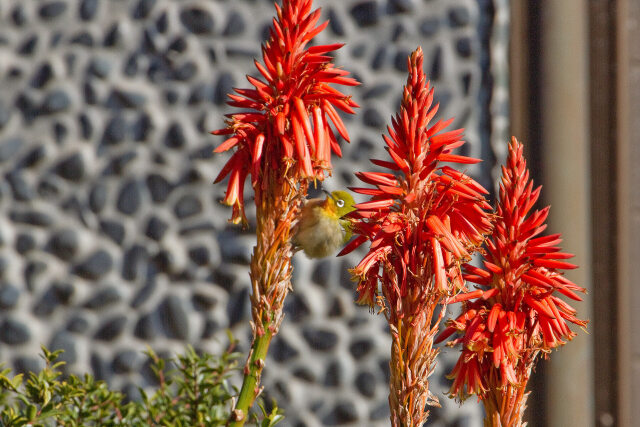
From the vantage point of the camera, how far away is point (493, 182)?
1908 millimetres

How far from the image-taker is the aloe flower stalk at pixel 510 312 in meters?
0.57

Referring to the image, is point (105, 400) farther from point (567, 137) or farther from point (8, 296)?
point (567, 137)

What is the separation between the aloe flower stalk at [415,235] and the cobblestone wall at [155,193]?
4.18 feet

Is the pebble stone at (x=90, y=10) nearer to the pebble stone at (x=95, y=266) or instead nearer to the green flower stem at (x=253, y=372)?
the pebble stone at (x=95, y=266)

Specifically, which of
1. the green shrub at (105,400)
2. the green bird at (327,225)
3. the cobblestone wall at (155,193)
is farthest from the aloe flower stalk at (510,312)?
the cobblestone wall at (155,193)

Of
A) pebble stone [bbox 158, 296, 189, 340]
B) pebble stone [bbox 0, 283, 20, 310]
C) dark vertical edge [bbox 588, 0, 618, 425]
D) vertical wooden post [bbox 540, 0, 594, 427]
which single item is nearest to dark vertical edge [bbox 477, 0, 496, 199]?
vertical wooden post [bbox 540, 0, 594, 427]

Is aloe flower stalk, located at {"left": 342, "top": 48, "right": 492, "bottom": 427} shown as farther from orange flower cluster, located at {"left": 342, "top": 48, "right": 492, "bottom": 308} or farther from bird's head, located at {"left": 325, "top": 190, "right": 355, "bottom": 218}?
bird's head, located at {"left": 325, "top": 190, "right": 355, "bottom": 218}

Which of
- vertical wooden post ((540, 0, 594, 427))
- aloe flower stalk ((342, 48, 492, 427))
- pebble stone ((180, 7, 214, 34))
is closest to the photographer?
aloe flower stalk ((342, 48, 492, 427))

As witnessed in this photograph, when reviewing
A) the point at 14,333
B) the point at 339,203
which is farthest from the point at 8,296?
the point at 339,203

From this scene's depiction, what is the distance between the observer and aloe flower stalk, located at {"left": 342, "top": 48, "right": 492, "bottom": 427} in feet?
1.86

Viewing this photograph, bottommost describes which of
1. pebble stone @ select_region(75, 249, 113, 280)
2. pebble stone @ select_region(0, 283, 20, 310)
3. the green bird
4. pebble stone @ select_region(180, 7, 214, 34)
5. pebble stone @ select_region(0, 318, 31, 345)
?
pebble stone @ select_region(0, 318, 31, 345)

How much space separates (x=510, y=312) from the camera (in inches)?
23.1

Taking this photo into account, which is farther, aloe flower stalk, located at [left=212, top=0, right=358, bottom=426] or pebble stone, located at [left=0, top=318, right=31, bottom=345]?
pebble stone, located at [left=0, top=318, right=31, bottom=345]

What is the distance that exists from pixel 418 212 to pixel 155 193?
146cm
